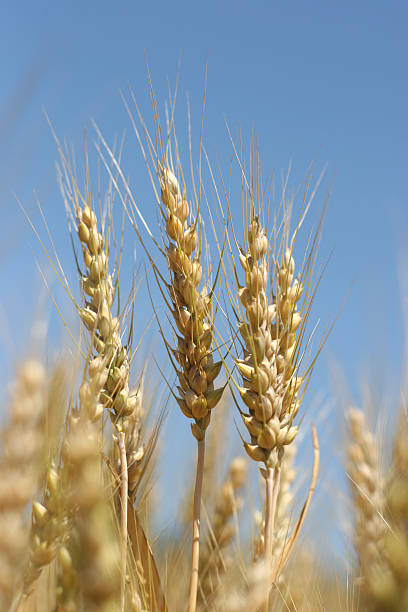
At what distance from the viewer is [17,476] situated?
0.91 metres

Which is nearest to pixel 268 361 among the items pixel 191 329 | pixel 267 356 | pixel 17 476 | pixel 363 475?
pixel 267 356

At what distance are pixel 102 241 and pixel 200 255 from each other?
0.73 ft

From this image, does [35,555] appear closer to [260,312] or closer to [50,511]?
[50,511]

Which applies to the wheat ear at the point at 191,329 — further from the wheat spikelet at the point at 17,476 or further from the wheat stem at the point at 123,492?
the wheat spikelet at the point at 17,476

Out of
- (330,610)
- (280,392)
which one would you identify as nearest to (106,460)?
(280,392)

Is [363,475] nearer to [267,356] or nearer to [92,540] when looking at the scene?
[267,356]

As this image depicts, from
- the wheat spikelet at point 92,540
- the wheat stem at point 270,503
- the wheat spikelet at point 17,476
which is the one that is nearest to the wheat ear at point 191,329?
the wheat stem at point 270,503

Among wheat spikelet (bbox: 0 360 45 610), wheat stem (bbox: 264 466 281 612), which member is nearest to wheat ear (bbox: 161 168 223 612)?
wheat stem (bbox: 264 466 281 612)

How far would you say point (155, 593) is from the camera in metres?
1.21

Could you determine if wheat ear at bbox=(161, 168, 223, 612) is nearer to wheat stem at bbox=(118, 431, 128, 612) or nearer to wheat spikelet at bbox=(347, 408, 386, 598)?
wheat stem at bbox=(118, 431, 128, 612)

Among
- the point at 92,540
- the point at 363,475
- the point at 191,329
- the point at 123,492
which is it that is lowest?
the point at 92,540

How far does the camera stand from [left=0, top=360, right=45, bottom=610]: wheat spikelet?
86 cm

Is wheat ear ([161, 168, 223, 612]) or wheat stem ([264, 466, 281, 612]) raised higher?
wheat ear ([161, 168, 223, 612])

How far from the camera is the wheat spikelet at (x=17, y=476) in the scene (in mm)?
864
